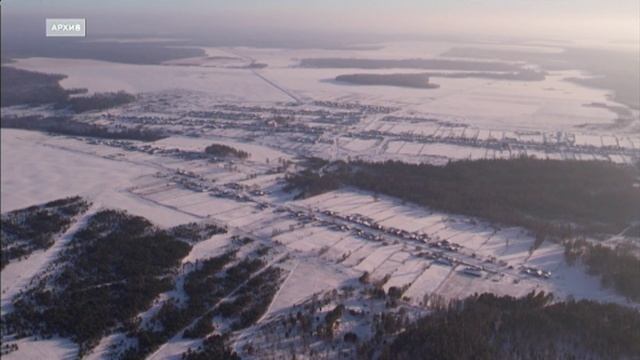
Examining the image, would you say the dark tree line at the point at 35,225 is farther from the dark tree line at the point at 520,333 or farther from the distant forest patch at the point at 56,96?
the distant forest patch at the point at 56,96

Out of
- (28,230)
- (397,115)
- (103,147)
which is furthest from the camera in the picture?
(397,115)

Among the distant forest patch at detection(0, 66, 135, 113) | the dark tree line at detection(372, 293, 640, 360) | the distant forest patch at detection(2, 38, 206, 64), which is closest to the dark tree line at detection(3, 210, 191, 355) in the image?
the dark tree line at detection(372, 293, 640, 360)

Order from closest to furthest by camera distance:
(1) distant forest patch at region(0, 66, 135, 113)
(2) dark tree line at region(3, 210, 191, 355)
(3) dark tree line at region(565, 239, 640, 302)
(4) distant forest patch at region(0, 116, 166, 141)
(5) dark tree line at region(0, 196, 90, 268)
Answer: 1. (2) dark tree line at region(3, 210, 191, 355)
2. (5) dark tree line at region(0, 196, 90, 268)
3. (3) dark tree line at region(565, 239, 640, 302)
4. (4) distant forest patch at region(0, 116, 166, 141)
5. (1) distant forest patch at region(0, 66, 135, 113)

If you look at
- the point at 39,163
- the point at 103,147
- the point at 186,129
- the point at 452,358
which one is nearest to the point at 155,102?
the point at 186,129

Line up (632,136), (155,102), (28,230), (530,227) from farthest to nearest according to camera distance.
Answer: (155,102), (632,136), (530,227), (28,230)

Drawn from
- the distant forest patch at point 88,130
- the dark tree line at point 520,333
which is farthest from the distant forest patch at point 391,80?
the dark tree line at point 520,333

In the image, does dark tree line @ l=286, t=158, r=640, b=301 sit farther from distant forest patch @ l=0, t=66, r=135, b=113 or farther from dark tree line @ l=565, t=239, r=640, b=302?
distant forest patch @ l=0, t=66, r=135, b=113

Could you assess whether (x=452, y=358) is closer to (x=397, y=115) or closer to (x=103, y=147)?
(x=103, y=147)

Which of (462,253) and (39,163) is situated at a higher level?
(39,163)

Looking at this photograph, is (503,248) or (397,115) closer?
(503,248)
